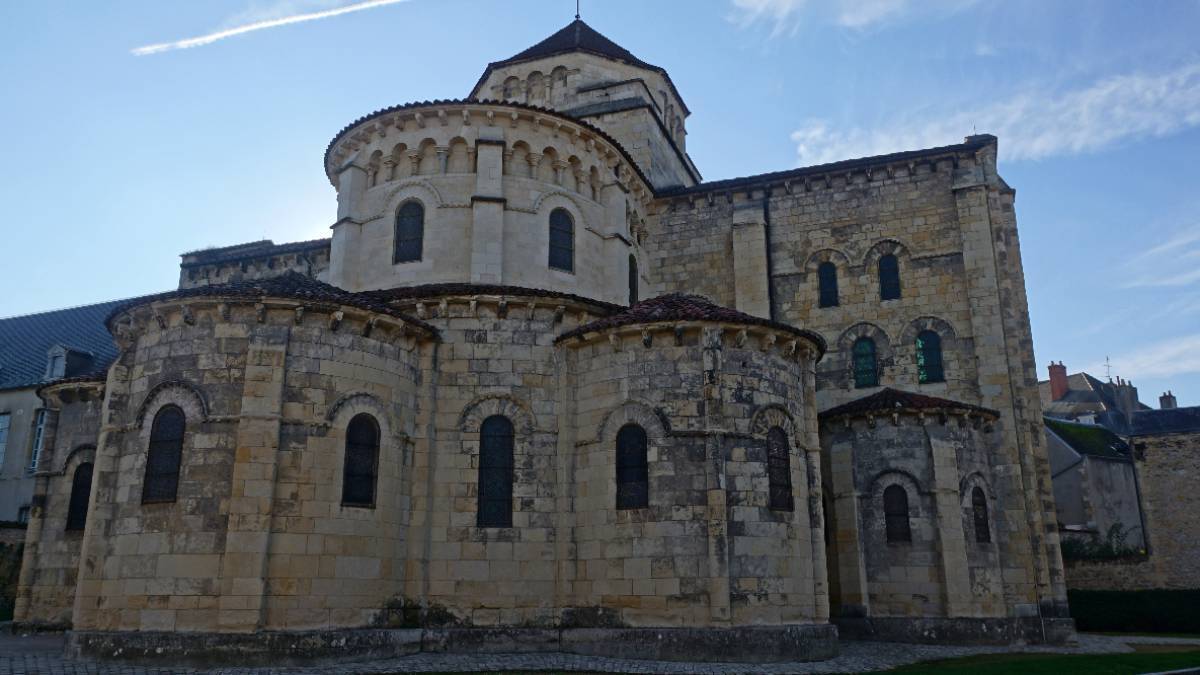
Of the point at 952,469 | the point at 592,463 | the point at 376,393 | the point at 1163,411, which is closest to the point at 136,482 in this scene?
the point at 376,393

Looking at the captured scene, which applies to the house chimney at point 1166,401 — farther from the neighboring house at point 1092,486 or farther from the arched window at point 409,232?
the arched window at point 409,232

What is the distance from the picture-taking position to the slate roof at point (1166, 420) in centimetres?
3631

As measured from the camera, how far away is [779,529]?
645 inches

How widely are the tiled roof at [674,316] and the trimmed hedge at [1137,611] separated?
53.2 feet

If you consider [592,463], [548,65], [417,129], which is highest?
[548,65]

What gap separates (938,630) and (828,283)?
984 cm

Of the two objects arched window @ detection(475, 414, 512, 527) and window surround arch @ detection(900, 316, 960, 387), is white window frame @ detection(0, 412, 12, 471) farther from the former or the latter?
window surround arch @ detection(900, 316, 960, 387)

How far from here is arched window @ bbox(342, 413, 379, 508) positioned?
621 inches

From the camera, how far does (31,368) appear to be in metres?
35.1

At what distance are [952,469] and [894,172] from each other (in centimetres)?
886

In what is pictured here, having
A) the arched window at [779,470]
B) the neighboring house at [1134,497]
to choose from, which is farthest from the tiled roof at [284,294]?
the neighboring house at [1134,497]

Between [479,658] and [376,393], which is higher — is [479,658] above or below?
below

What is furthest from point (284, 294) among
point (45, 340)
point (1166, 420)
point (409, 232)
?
point (1166, 420)

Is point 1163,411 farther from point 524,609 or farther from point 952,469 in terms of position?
point 524,609
